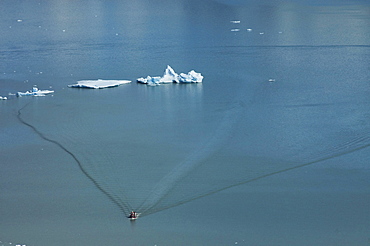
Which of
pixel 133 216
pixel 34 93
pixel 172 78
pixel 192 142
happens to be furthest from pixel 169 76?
pixel 133 216

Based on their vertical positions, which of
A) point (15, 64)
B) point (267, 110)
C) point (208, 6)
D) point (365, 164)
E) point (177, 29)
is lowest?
point (365, 164)

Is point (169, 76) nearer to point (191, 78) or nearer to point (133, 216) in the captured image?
point (191, 78)

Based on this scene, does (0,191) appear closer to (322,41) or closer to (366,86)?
(366,86)

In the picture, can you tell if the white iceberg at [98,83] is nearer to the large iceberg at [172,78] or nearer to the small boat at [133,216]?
the large iceberg at [172,78]

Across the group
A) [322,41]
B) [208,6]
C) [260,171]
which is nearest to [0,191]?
[260,171]

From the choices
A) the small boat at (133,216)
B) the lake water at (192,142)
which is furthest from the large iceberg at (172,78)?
the small boat at (133,216)

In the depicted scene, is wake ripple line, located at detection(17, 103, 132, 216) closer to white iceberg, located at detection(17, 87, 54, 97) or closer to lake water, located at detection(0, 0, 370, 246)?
lake water, located at detection(0, 0, 370, 246)

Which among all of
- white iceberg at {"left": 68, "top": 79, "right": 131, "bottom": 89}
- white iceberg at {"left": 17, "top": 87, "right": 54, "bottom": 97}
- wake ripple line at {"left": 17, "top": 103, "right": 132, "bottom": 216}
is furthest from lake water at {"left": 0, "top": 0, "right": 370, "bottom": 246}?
white iceberg at {"left": 17, "top": 87, "right": 54, "bottom": 97}
